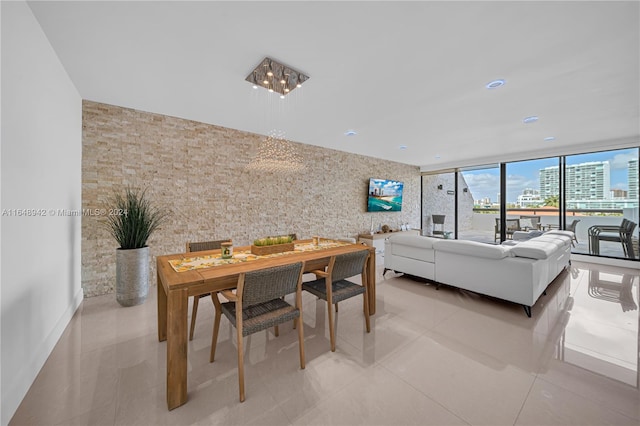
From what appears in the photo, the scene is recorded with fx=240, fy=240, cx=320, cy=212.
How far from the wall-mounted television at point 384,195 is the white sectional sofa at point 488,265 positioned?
2767mm

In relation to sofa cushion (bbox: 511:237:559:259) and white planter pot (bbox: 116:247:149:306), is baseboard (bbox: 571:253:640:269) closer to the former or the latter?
sofa cushion (bbox: 511:237:559:259)

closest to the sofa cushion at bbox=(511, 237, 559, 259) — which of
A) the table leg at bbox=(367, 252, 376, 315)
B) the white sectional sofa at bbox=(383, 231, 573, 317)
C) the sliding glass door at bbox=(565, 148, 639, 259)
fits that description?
the white sectional sofa at bbox=(383, 231, 573, 317)

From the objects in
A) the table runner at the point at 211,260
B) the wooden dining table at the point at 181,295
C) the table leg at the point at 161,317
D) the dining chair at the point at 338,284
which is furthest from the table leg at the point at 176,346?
the dining chair at the point at 338,284

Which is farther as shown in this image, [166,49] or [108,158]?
[108,158]

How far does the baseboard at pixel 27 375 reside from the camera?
142 centimetres

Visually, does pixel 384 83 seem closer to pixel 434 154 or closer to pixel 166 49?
pixel 166 49

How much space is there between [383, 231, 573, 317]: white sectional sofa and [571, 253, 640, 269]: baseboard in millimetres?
2390

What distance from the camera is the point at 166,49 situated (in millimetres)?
2115

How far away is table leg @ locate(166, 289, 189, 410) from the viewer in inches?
59.2

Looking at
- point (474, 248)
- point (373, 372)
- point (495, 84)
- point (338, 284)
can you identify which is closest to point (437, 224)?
point (474, 248)

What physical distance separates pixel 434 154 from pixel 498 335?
16.1ft

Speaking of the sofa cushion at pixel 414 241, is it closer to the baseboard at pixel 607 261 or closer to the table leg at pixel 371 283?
the table leg at pixel 371 283

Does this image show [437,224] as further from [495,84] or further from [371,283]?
[371,283]

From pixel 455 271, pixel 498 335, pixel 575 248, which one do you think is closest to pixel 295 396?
pixel 498 335
